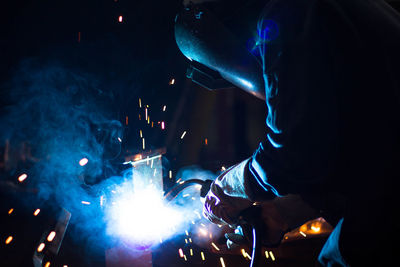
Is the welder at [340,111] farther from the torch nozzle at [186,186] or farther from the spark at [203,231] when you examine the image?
the spark at [203,231]

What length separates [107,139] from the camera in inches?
55.9

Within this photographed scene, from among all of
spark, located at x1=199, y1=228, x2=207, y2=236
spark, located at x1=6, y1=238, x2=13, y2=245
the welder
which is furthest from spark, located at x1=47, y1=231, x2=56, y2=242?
spark, located at x1=199, y1=228, x2=207, y2=236

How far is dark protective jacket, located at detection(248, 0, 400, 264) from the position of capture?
0.76 m

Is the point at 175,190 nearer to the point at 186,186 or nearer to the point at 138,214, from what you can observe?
the point at 186,186

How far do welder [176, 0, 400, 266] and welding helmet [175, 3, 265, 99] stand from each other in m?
0.35

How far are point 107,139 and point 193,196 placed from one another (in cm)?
124

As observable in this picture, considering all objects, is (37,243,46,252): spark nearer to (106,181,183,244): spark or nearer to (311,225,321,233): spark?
(106,181,183,244): spark

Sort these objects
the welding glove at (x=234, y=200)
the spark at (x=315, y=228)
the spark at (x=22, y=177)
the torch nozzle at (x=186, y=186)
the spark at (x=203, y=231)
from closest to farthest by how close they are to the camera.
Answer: the spark at (x=22, y=177) < the welding glove at (x=234, y=200) < the torch nozzle at (x=186, y=186) < the spark at (x=203, y=231) < the spark at (x=315, y=228)

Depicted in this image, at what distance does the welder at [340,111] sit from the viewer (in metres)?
0.76

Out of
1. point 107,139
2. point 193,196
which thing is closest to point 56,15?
point 107,139

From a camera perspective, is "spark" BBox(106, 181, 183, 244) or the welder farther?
"spark" BBox(106, 181, 183, 244)

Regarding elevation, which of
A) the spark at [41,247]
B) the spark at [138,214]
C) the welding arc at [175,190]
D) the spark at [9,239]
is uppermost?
the spark at [9,239]

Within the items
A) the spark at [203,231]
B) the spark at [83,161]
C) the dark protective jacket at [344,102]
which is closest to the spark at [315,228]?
the spark at [203,231]

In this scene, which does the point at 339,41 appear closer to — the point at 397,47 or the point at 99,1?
the point at 397,47
